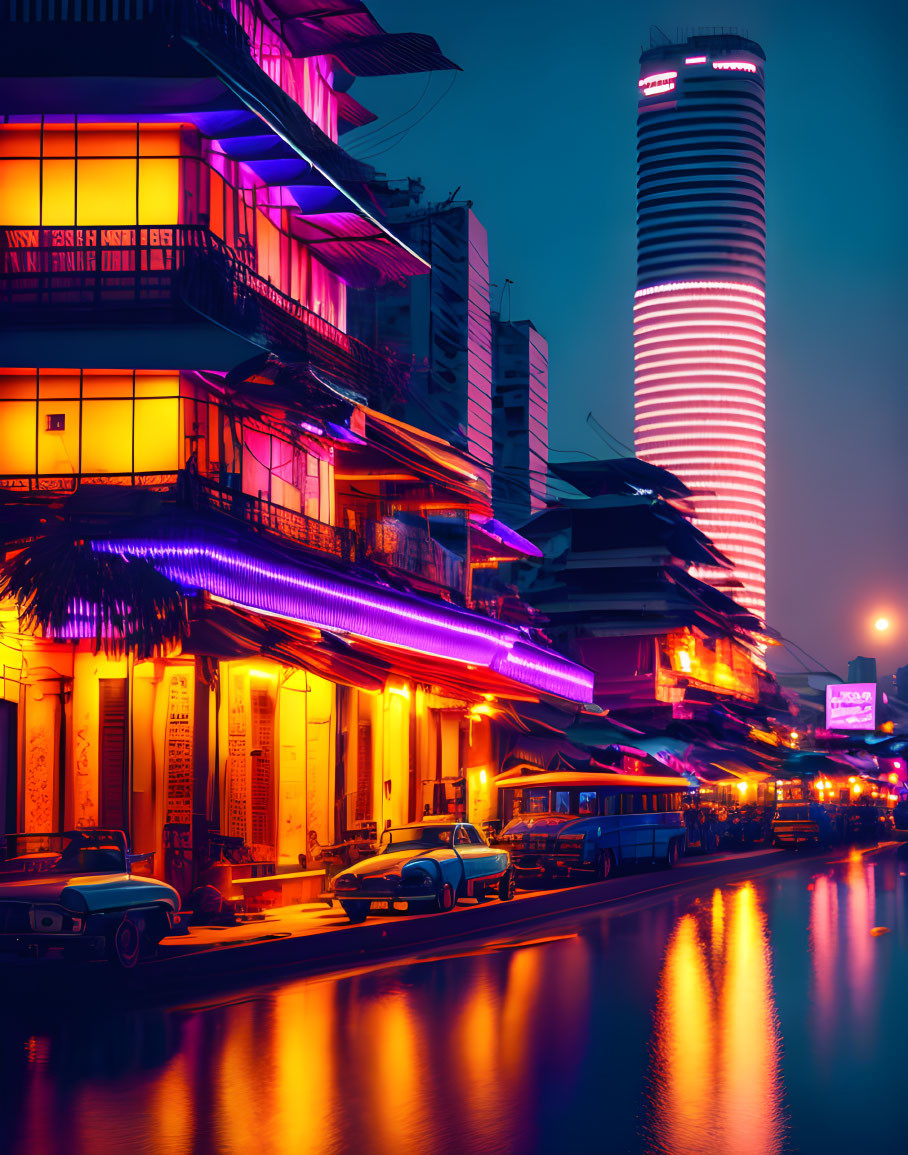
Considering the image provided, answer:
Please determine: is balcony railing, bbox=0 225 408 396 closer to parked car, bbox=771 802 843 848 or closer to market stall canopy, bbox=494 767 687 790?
market stall canopy, bbox=494 767 687 790

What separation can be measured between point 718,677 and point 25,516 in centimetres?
5747

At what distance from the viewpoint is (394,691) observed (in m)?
34.7

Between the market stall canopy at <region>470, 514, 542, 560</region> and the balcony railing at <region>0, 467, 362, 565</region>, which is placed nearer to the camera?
the balcony railing at <region>0, 467, 362, 565</region>

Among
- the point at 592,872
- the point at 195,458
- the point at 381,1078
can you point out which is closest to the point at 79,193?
the point at 195,458

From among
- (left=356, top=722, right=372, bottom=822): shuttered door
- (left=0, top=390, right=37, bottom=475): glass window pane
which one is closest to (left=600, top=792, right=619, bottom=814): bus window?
(left=356, top=722, right=372, bottom=822): shuttered door

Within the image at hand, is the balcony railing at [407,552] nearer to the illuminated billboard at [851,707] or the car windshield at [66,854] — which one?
the car windshield at [66,854]

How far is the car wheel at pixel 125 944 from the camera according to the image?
16.0m

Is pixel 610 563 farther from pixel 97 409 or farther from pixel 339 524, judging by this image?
pixel 97 409

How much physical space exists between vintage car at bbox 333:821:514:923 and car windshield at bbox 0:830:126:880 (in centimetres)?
653

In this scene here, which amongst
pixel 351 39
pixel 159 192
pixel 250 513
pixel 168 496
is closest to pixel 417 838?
pixel 250 513

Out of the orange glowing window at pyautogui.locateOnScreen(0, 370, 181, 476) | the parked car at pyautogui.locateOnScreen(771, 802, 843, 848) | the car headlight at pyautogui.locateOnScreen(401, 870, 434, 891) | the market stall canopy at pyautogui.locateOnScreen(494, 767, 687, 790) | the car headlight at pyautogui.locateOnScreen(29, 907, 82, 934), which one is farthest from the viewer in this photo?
the parked car at pyautogui.locateOnScreen(771, 802, 843, 848)

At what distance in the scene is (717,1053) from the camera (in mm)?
11055

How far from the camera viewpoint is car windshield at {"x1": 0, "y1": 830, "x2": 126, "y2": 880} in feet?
55.2

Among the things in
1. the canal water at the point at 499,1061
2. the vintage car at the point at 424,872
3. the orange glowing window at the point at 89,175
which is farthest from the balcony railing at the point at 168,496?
the canal water at the point at 499,1061
